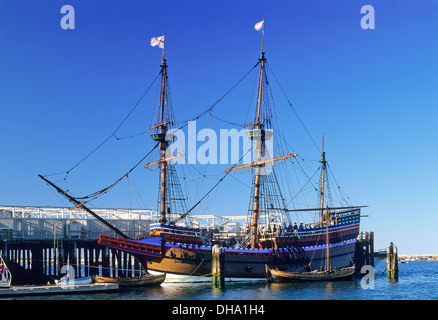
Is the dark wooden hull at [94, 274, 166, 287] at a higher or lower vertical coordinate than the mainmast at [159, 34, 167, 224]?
lower

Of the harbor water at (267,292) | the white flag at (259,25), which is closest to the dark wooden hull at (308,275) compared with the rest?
the harbor water at (267,292)

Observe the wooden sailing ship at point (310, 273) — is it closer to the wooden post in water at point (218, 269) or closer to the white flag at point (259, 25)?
the wooden post in water at point (218, 269)

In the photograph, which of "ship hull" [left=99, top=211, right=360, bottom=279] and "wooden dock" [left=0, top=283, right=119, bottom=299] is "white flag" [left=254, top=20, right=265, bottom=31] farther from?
"wooden dock" [left=0, top=283, right=119, bottom=299]

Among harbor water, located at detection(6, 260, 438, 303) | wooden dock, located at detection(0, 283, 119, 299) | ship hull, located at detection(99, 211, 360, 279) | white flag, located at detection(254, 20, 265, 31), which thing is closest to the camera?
harbor water, located at detection(6, 260, 438, 303)

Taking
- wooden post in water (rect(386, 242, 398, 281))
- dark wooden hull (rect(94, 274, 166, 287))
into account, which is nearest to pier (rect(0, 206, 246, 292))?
dark wooden hull (rect(94, 274, 166, 287))

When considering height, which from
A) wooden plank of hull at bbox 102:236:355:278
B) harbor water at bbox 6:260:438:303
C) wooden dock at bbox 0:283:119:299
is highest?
wooden plank of hull at bbox 102:236:355:278

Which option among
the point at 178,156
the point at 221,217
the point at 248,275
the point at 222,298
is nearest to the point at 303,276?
the point at 248,275

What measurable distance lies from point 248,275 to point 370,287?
14349 millimetres

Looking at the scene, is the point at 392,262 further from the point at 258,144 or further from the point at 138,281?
the point at 138,281

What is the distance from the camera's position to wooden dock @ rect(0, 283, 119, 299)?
55.8 meters

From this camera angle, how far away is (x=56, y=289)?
57.7 metres

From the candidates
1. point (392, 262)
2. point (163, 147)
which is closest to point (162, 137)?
point (163, 147)

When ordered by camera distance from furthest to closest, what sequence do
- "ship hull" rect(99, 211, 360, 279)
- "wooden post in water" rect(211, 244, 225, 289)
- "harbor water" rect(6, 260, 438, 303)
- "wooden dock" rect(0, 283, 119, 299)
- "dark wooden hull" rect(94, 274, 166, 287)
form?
"ship hull" rect(99, 211, 360, 279) < "dark wooden hull" rect(94, 274, 166, 287) < "wooden post in water" rect(211, 244, 225, 289) < "wooden dock" rect(0, 283, 119, 299) < "harbor water" rect(6, 260, 438, 303)
